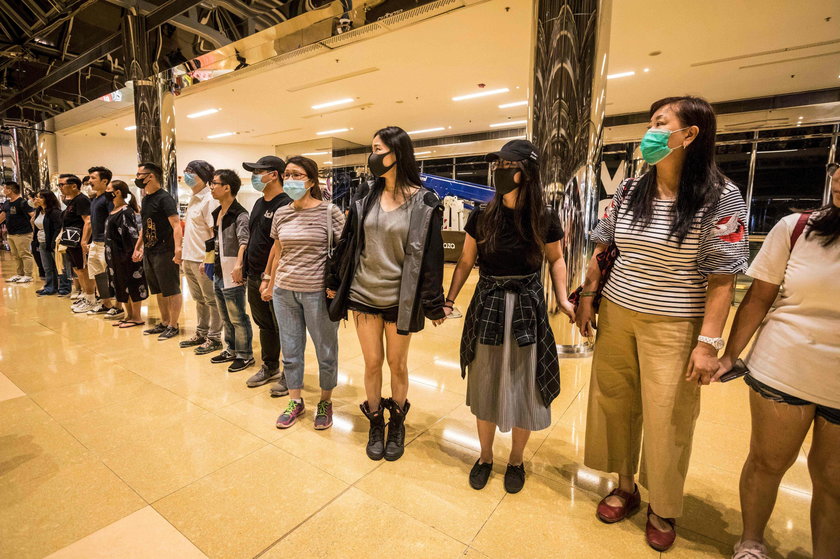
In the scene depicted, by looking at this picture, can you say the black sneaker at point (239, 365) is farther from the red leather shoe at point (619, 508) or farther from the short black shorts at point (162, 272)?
the red leather shoe at point (619, 508)

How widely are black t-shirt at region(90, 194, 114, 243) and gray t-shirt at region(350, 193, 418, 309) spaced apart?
422 centimetres

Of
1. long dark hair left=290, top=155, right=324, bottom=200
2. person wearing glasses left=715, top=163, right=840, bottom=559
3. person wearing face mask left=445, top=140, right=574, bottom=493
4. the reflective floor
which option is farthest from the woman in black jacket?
person wearing glasses left=715, top=163, right=840, bottom=559

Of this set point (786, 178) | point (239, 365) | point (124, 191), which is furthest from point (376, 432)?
point (786, 178)

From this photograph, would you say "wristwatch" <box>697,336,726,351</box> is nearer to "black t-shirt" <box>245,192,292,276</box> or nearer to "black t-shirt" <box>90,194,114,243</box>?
"black t-shirt" <box>245,192,292,276</box>

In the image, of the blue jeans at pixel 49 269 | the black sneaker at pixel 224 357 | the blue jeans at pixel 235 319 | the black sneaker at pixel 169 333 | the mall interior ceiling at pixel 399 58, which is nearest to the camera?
the blue jeans at pixel 235 319

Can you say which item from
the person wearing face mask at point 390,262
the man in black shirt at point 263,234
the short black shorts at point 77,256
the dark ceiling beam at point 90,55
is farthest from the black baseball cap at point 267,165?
the short black shorts at point 77,256

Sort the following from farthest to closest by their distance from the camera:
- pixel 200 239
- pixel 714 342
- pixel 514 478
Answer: pixel 200 239 < pixel 514 478 < pixel 714 342

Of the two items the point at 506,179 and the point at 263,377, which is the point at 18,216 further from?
the point at 506,179

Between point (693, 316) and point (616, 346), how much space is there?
0.30 m

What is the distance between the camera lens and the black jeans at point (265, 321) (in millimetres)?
2990

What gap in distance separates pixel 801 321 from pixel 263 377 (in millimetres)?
3060

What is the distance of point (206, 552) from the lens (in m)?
1.54

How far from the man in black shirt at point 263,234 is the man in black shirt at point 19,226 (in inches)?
262

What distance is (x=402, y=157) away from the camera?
1979 mm
